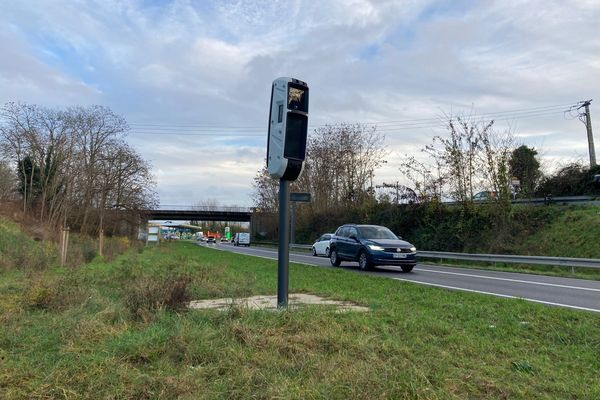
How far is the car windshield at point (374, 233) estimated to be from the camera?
60.3 feet

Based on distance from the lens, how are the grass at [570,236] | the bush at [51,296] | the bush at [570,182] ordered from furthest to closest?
the bush at [570,182]
the grass at [570,236]
the bush at [51,296]

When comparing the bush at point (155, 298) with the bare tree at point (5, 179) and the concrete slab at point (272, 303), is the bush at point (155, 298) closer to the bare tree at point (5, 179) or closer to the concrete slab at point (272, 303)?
the concrete slab at point (272, 303)

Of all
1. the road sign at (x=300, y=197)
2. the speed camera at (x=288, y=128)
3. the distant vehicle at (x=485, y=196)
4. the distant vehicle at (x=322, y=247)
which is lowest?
the distant vehicle at (x=322, y=247)

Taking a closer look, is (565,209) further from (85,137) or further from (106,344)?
(85,137)

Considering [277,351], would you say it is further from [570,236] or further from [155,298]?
[570,236]

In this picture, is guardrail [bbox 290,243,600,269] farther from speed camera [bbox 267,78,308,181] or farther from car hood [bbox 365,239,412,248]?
speed camera [bbox 267,78,308,181]

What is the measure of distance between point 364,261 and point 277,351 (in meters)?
13.4

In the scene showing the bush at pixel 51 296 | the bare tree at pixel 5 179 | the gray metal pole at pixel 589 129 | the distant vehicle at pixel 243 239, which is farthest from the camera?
the distant vehicle at pixel 243 239

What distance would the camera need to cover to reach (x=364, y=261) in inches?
707

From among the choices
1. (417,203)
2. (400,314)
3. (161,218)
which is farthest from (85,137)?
(161,218)

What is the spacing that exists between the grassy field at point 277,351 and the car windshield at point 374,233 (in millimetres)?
10623

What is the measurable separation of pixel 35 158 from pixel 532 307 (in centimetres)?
3444

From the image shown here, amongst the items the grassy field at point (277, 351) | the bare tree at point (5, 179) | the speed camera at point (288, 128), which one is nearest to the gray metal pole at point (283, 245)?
the speed camera at point (288, 128)

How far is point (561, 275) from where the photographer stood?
17500 mm
